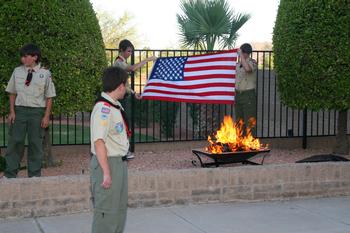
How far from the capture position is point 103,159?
451 centimetres

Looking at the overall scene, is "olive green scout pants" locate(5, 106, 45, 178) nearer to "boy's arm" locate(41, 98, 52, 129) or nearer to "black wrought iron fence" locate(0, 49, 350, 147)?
"boy's arm" locate(41, 98, 52, 129)

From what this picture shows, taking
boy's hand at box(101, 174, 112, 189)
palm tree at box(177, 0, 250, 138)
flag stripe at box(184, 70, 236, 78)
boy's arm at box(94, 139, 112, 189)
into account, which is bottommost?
boy's hand at box(101, 174, 112, 189)

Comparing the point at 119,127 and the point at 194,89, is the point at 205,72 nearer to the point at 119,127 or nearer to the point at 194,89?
the point at 194,89

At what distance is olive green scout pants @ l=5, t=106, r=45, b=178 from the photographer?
7305 mm

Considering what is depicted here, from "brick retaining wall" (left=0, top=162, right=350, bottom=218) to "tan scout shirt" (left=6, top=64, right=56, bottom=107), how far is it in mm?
1145

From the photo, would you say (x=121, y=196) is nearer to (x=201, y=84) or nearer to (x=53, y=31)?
(x=53, y=31)

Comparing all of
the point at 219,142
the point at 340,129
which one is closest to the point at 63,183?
the point at 219,142

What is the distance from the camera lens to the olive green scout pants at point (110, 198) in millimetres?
4641

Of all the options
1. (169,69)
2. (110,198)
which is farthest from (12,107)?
(110,198)

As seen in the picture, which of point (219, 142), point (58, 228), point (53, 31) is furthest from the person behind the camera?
point (219, 142)

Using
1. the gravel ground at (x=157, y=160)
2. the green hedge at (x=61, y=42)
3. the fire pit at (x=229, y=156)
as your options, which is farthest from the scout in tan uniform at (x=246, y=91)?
the green hedge at (x=61, y=42)

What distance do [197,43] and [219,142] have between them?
289 inches

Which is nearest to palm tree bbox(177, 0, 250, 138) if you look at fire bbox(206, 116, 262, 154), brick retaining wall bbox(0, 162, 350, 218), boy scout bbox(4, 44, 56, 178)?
fire bbox(206, 116, 262, 154)

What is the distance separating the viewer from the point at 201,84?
29.7 feet
